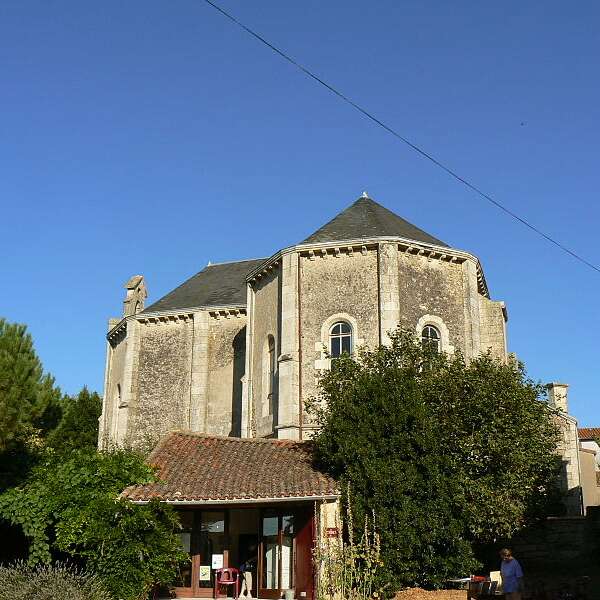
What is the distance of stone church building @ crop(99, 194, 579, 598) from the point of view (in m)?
19.0

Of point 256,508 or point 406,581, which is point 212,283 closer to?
point 256,508

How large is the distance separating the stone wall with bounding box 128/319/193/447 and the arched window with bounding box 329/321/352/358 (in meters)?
9.25

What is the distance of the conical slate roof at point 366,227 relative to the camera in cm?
2627

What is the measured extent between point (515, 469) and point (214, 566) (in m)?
7.72

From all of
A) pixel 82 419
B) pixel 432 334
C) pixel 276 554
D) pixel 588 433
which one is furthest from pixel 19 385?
pixel 588 433

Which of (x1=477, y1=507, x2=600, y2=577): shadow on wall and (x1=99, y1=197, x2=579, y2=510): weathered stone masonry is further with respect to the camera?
(x1=99, y1=197, x2=579, y2=510): weathered stone masonry

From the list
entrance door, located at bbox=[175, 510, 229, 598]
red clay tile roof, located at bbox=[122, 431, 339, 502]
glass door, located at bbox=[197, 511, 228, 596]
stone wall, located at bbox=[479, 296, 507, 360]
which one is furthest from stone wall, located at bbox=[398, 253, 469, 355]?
entrance door, located at bbox=[175, 510, 229, 598]

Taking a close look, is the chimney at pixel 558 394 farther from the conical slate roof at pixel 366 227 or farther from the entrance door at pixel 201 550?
the entrance door at pixel 201 550

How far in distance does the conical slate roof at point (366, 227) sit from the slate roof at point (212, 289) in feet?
21.8

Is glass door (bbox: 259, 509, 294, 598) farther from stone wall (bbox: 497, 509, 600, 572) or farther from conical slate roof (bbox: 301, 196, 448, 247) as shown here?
conical slate roof (bbox: 301, 196, 448, 247)

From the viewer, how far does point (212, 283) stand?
3634 cm

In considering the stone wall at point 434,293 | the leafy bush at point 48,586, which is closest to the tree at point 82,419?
the stone wall at point 434,293

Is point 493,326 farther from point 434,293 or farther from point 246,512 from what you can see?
point 246,512

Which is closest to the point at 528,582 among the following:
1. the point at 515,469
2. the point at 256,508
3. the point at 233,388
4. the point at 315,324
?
the point at 515,469
